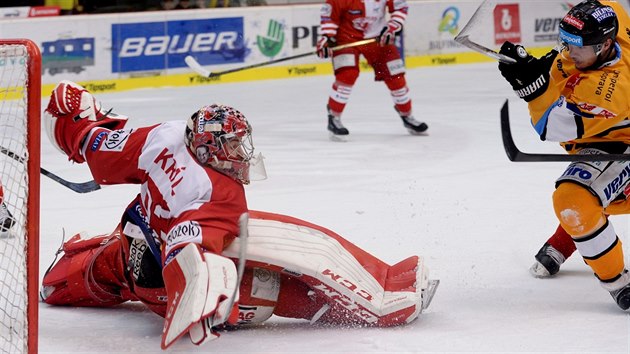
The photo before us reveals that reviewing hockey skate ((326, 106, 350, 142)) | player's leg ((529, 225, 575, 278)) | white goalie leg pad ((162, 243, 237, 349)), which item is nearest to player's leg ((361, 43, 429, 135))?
hockey skate ((326, 106, 350, 142))

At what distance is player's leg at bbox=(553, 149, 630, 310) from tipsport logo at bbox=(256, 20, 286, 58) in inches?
226

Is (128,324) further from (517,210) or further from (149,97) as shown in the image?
(149,97)

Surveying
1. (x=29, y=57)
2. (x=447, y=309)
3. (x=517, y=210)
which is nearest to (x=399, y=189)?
(x=517, y=210)

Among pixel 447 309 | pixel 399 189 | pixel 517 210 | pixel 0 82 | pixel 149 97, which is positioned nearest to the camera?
pixel 447 309

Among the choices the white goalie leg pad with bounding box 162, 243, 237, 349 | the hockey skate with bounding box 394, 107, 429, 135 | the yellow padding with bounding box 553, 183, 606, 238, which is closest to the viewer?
the white goalie leg pad with bounding box 162, 243, 237, 349

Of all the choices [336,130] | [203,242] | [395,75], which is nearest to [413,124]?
[395,75]

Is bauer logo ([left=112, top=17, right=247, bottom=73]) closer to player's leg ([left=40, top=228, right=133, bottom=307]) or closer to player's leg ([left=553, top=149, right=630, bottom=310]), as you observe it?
player's leg ([left=40, top=228, right=133, bottom=307])

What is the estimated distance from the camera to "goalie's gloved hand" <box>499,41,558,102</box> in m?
3.25

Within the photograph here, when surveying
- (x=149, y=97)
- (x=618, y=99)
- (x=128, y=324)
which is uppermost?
(x=618, y=99)

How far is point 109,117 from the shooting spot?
333 centimetres

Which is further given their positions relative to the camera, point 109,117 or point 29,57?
point 109,117

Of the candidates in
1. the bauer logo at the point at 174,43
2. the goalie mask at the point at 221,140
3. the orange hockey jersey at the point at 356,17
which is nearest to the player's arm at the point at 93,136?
the goalie mask at the point at 221,140

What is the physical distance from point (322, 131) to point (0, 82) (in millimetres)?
3216

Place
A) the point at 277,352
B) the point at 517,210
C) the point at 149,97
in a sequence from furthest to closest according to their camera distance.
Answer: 1. the point at 149,97
2. the point at 517,210
3. the point at 277,352
